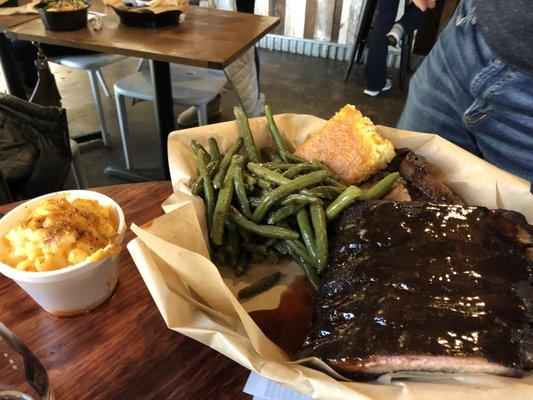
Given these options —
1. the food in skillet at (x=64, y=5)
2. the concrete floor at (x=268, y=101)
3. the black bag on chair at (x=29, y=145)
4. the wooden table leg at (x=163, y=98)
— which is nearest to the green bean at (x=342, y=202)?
the black bag on chair at (x=29, y=145)

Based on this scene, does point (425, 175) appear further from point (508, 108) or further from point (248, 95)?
point (248, 95)

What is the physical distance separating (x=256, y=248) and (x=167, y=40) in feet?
5.78

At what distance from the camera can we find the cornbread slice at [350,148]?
58.6 inches

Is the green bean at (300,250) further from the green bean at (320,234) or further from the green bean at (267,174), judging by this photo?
the green bean at (267,174)

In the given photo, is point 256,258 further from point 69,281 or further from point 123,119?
point 123,119

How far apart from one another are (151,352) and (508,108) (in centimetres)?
149

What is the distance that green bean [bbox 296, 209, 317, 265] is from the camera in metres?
1.28

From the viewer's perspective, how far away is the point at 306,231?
131cm

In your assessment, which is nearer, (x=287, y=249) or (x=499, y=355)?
(x=499, y=355)

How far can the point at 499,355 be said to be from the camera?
0.87 m

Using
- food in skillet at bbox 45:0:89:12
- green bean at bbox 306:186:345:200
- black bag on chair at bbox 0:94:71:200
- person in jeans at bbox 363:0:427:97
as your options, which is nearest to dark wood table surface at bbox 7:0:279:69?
food in skillet at bbox 45:0:89:12

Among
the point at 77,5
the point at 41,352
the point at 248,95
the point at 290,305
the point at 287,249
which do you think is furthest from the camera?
the point at 248,95

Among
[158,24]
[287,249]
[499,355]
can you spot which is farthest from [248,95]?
[499,355]

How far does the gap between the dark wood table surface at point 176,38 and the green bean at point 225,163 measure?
0.93 metres
